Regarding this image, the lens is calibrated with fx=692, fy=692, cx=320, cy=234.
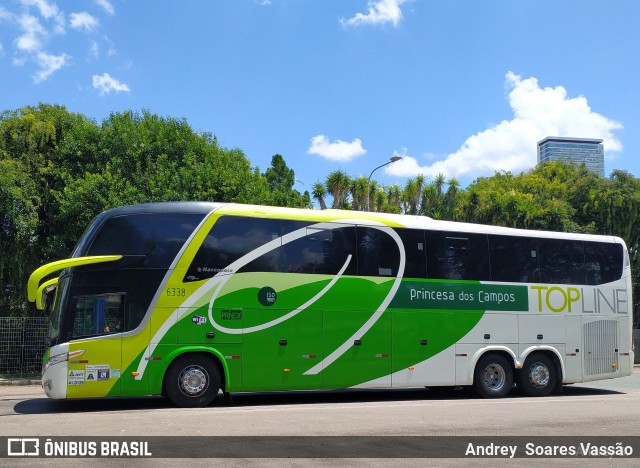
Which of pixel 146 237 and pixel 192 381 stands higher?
pixel 146 237

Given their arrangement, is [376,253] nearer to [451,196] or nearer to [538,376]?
[538,376]

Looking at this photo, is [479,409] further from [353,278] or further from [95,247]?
[95,247]

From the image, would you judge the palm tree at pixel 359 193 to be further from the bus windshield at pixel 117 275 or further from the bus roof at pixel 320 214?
the bus windshield at pixel 117 275

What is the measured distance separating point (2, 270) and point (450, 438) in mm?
20585

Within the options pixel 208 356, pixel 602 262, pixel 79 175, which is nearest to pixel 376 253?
pixel 208 356

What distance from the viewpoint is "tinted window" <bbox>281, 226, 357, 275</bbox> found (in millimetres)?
15125

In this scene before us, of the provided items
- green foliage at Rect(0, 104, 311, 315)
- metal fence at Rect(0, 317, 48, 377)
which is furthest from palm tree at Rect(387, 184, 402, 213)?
metal fence at Rect(0, 317, 48, 377)

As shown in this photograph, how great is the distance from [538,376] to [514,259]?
3.15 metres

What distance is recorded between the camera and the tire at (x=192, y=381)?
551 inches

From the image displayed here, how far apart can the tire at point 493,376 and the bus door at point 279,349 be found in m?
4.38

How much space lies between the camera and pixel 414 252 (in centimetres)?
1639

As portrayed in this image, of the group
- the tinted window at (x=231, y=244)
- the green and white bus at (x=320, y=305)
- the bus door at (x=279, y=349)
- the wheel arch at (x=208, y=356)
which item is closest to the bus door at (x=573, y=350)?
the green and white bus at (x=320, y=305)

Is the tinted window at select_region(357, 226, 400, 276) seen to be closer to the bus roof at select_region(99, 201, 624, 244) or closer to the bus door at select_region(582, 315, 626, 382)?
the bus roof at select_region(99, 201, 624, 244)

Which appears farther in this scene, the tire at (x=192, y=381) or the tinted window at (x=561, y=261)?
the tinted window at (x=561, y=261)
